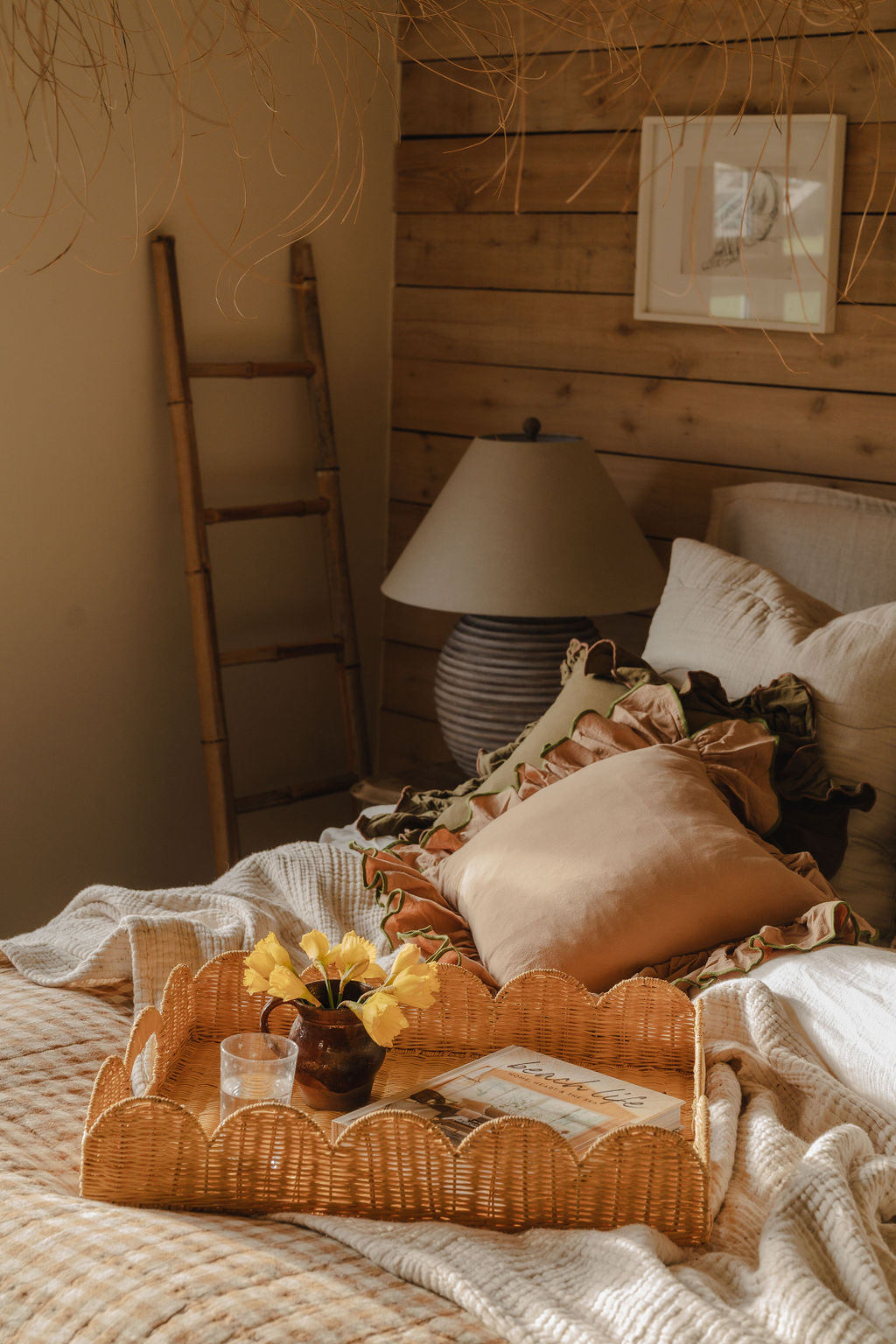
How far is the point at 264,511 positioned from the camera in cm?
278

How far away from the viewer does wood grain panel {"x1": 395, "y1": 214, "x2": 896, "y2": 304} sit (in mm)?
2592

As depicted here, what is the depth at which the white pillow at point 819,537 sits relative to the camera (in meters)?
2.11

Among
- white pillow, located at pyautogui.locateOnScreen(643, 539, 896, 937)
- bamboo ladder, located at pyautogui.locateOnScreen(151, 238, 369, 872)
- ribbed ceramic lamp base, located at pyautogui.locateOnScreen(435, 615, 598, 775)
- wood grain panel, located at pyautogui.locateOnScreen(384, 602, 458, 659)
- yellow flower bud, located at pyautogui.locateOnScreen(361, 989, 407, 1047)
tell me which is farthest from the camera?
wood grain panel, located at pyautogui.locateOnScreen(384, 602, 458, 659)

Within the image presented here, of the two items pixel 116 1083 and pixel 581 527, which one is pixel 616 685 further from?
pixel 116 1083

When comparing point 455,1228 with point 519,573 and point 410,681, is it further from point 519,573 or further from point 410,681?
point 410,681

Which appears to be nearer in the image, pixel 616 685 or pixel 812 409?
pixel 616 685

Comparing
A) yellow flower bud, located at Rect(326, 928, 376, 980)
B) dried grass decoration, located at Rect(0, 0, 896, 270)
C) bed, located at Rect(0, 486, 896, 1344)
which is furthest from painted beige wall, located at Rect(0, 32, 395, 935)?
yellow flower bud, located at Rect(326, 928, 376, 980)

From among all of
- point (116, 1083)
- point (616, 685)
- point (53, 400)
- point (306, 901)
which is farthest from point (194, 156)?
point (116, 1083)

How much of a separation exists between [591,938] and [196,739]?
5.19ft

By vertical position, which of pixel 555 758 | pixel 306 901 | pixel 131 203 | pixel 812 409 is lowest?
pixel 306 901

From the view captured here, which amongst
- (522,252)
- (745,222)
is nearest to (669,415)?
(745,222)

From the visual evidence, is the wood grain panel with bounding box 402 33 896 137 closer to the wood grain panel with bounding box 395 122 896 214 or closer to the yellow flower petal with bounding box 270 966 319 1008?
the wood grain panel with bounding box 395 122 896 214

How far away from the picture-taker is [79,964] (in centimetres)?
149

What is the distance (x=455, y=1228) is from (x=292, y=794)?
188 centimetres
